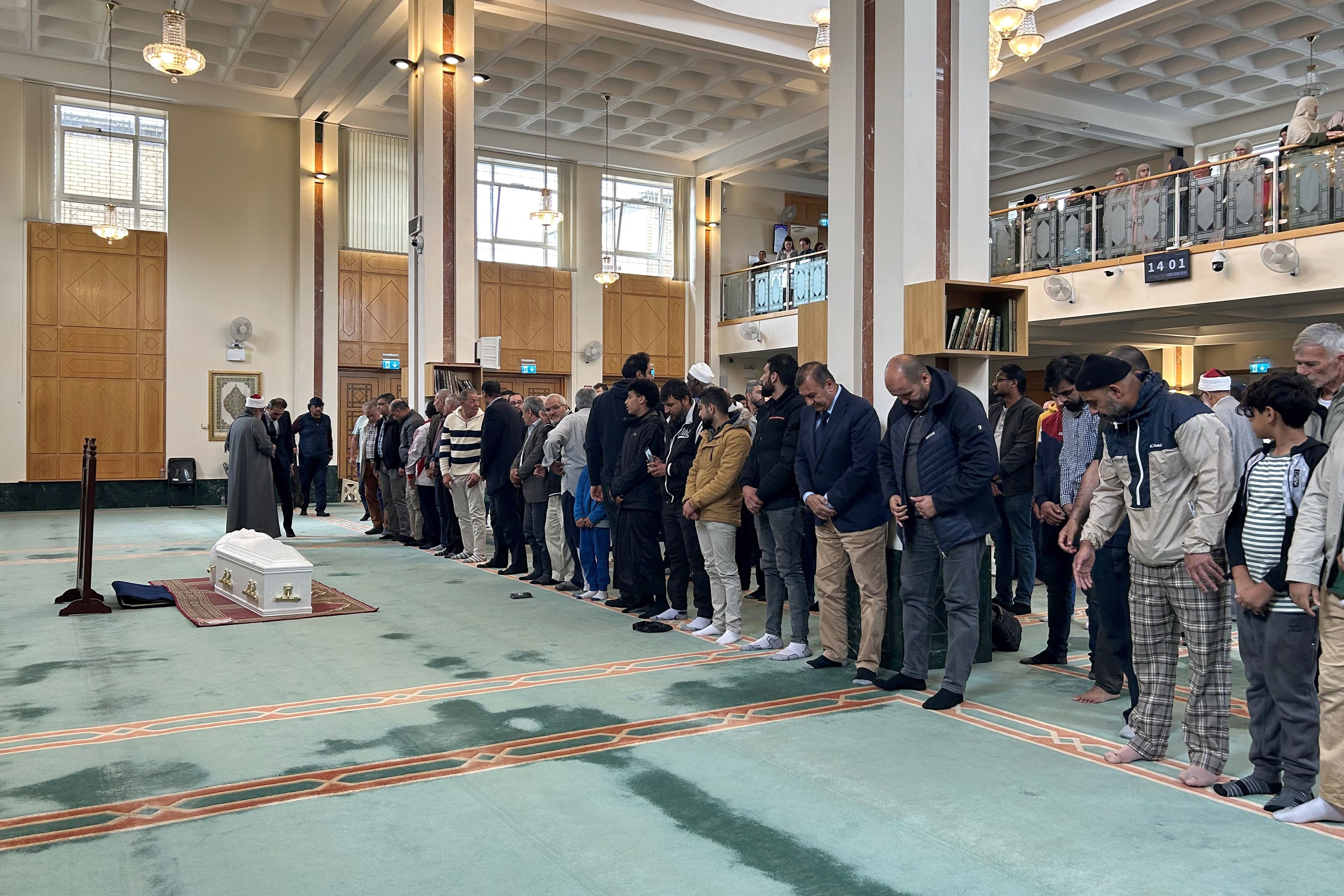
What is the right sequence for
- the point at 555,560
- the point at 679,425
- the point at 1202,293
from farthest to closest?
the point at 1202,293 < the point at 555,560 < the point at 679,425

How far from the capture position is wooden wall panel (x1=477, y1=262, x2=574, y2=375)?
19.4 meters

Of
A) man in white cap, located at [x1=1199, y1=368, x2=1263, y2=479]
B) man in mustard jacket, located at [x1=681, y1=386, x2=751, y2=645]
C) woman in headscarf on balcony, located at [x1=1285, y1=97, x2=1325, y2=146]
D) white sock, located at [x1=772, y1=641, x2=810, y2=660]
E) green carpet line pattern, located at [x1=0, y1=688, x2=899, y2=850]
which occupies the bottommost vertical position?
green carpet line pattern, located at [x1=0, y1=688, x2=899, y2=850]

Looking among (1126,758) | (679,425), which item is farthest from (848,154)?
(1126,758)

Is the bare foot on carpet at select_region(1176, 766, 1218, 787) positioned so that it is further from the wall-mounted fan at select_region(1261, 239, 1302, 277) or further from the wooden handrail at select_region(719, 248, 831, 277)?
the wooden handrail at select_region(719, 248, 831, 277)

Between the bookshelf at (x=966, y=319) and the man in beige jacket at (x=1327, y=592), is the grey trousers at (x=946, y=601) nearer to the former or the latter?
the bookshelf at (x=966, y=319)

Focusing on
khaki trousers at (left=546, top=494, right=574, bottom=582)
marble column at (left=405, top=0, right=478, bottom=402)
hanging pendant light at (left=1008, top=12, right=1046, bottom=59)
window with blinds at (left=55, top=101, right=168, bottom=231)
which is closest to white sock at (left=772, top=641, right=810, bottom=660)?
khaki trousers at (left=546, top=494, right=574, bottom=582)

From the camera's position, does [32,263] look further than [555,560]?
Yes

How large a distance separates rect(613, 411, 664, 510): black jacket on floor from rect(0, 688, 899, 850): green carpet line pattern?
2377mm

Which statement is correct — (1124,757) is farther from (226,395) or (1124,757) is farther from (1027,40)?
(226,395)

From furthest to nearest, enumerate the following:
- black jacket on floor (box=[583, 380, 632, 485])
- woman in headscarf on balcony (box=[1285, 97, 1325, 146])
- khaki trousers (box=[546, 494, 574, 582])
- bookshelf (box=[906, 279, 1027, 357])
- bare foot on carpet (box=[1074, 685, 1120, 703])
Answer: woman in headscarf on balcony (box=[1285, 97, 1325, 146]), khaki trousers (box=[546, 494, 574, 582]), black jacket on floor (box=[583, 380, 632, 485]), bookshelf (box=[906, 279, 1027, 357]), bare foot on carpet (box=[1074, 685, 1120, 703])

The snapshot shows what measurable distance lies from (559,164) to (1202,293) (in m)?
11.7

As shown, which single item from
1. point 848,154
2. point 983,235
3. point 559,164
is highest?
point 559,164

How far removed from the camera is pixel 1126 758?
4207 mm

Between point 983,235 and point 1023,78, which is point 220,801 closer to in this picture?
point 983,235
